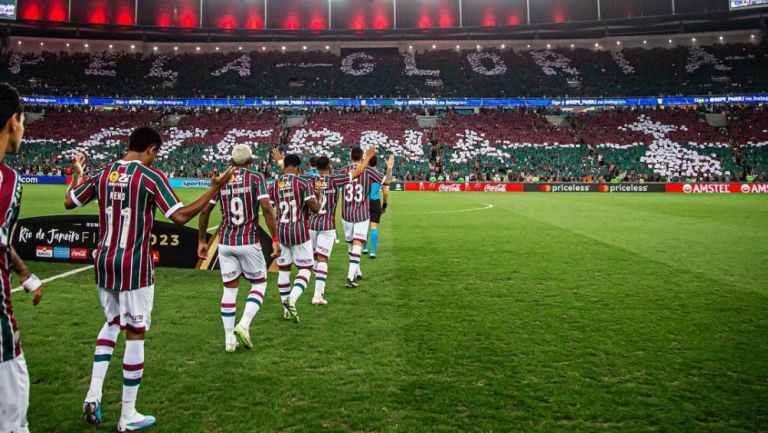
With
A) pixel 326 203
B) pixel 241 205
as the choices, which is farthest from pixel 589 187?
pixel 241 205

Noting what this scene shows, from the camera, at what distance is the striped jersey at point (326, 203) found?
7609 mm

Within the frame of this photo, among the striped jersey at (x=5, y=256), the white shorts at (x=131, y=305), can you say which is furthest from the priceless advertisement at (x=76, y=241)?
the striped jersey at (x=5, y=256)

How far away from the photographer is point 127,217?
12.5 feet

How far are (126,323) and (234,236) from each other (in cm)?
181

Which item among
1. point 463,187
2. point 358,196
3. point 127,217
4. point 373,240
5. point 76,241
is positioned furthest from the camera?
point 463,187

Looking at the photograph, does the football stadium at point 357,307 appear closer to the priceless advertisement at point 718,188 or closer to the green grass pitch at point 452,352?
the green grass pitch at point 452,352

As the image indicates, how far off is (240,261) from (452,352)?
2.56 meters

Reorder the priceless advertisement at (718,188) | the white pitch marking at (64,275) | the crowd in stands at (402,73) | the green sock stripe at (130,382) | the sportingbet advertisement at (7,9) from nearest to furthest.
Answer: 1. the green sock stripe at (130,382)
2. the white pitch marking at (64,275)
3. the priceless advertisement at (718,188)
4. the sportingbet advertisement at (7,9)
5. the crowd in stands at (402,73)

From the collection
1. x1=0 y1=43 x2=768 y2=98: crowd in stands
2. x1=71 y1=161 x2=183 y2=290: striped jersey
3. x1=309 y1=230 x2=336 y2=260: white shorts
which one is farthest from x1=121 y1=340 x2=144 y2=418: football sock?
x1=0 y1=43 x2=768 y2=98: crowd in stands

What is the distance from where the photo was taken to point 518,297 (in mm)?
7723

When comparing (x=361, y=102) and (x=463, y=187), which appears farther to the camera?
(x=361, y=102)

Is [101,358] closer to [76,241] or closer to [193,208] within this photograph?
[193,208]

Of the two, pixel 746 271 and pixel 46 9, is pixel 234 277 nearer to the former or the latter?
pixel 746 271

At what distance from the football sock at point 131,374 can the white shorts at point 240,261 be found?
5.56 ft
